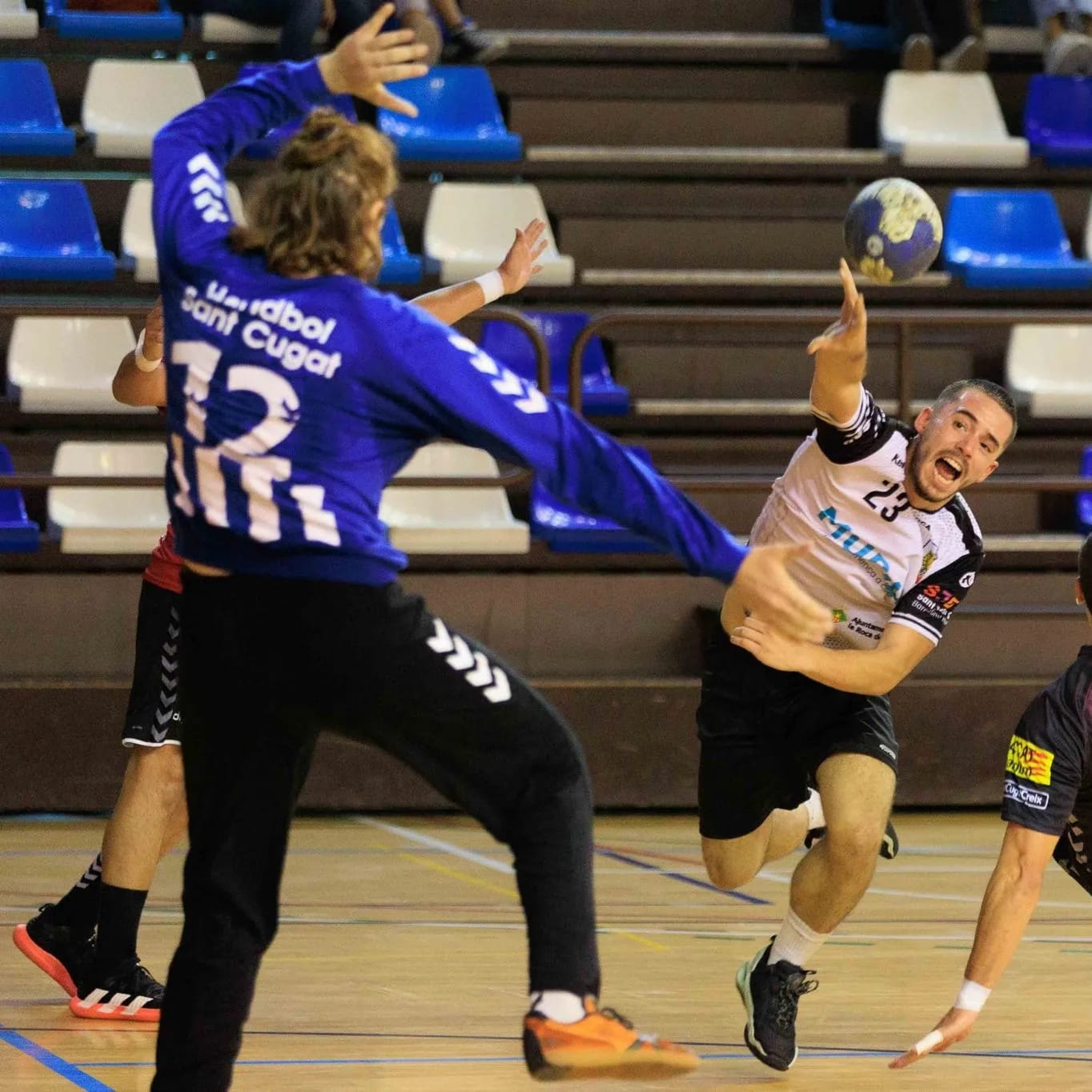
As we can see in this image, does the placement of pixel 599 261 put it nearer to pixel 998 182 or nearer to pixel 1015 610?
pixel 998 182

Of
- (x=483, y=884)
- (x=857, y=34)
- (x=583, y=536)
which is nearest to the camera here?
(x=483, y=884)

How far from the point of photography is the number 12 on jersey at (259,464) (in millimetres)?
2787

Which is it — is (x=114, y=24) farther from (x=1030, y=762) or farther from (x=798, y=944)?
(x=1030, y=762)

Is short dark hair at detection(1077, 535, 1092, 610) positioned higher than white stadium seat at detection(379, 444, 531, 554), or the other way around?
short dark hair at detection(1077, 535, 1092, 610)

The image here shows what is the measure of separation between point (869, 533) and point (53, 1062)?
2.11 meters

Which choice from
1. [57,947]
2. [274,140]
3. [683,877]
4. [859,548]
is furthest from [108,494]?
[859,548]

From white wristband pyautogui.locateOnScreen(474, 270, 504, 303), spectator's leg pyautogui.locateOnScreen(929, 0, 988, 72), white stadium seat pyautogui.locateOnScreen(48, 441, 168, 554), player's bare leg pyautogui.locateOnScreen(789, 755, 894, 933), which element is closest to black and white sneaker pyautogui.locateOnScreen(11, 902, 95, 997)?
player's bare leg pyautogui.locateOnScreen(789, 755, 894, 933)

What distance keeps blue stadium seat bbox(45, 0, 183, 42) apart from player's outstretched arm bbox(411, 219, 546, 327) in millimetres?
5863

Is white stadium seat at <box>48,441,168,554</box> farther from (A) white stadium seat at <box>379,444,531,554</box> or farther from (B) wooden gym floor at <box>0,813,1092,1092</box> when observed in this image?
(B) wooden gym floor at <box>0,813,1092,1092</box>

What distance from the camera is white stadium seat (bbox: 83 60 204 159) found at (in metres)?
9.02

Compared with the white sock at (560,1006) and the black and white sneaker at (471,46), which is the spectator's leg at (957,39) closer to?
the black and white sneaker at (471,46)

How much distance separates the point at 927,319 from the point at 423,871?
10.3 feet

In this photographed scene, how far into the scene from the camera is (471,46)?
955 cm

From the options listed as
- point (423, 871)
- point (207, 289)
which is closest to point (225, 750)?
point (207, 289)
